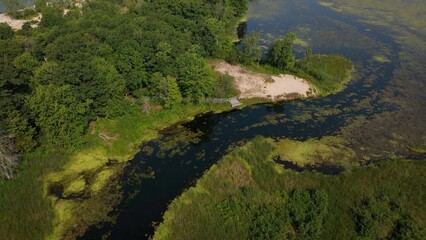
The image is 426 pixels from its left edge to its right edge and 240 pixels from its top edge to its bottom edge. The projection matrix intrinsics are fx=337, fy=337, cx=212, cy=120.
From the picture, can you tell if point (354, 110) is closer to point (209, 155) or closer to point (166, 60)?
point (209, 155)

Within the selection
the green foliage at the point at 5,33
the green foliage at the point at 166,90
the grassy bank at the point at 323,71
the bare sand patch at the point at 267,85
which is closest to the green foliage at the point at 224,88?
the bare sand patch at the point at 267,85


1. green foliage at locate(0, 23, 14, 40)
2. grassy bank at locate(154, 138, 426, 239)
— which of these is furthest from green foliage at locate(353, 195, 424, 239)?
green foliage at locate(0, 23, 14, 40)

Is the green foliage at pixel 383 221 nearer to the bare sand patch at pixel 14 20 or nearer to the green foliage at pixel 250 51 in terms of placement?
the green foliage at pixel 250 51

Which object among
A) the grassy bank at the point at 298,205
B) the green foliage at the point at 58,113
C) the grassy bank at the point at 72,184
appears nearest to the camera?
the grassy bank at the point at 298,205

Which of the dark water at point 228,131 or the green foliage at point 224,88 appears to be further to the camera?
the green foliage at point 224,88

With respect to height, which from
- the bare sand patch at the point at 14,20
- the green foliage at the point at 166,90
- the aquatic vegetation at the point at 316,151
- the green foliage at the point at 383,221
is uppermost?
the bare sand patch at the point at 14,20

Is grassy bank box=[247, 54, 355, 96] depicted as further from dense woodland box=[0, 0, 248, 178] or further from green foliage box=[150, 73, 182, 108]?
green foliage box=[150, 73, 182, 108]
